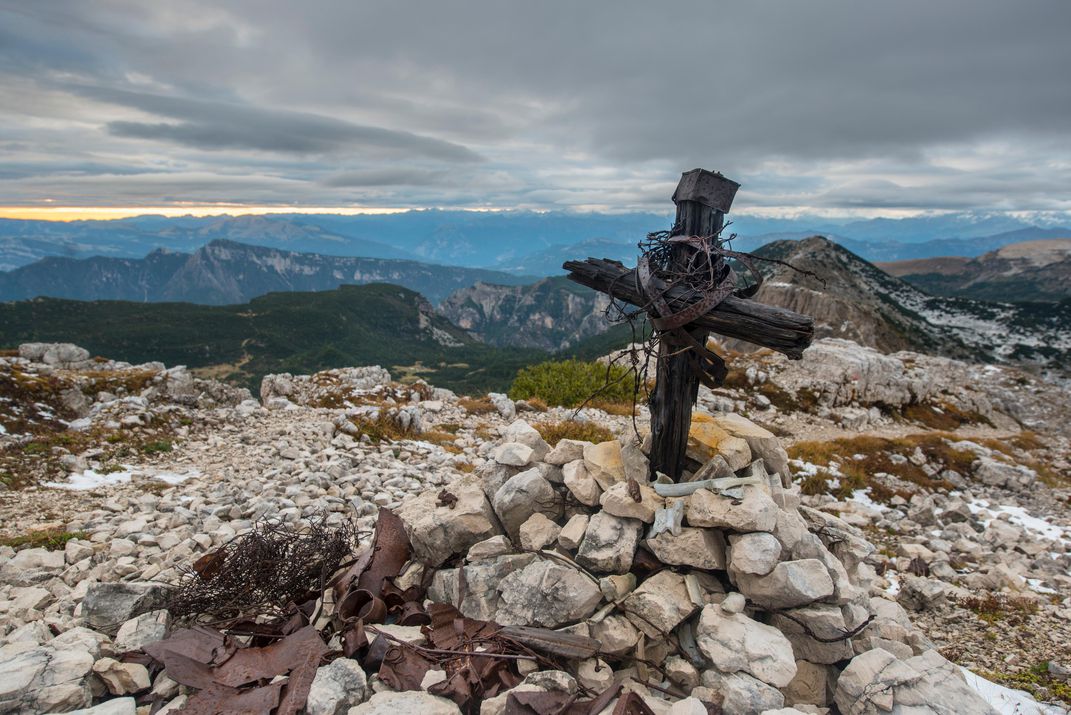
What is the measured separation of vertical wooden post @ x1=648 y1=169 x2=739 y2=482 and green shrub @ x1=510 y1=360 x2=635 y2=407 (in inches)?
593

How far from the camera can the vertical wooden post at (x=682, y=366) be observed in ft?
17.9

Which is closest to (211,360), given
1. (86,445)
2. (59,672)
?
(86,445)

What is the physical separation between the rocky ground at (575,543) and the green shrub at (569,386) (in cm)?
449

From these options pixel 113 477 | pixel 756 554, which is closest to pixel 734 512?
pixel 756 554

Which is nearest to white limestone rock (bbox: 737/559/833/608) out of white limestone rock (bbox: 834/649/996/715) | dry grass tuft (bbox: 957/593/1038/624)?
white limestone rock (bbox: 834/649/996/715)

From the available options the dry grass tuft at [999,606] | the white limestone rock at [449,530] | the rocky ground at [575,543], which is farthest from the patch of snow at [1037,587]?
the white limestone rock at [449,530]

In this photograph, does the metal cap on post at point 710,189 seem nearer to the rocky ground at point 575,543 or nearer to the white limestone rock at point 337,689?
the rocky ground at point 575,543

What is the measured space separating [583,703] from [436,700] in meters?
1.24

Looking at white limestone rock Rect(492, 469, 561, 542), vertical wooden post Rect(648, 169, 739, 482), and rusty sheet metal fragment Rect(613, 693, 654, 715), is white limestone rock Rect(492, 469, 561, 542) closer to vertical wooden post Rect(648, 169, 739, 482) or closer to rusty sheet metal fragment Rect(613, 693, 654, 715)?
vertical wooden post Rect(648, 169, 739, 482)

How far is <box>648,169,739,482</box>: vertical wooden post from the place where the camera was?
215 inches

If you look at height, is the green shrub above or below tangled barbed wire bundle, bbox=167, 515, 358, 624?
below

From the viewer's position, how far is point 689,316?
16.6 ft

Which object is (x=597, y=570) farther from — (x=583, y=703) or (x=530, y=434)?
(x=530, y=434)

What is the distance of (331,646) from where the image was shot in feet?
16.3
